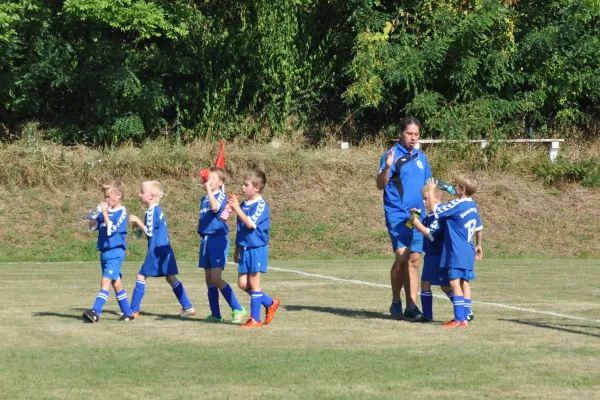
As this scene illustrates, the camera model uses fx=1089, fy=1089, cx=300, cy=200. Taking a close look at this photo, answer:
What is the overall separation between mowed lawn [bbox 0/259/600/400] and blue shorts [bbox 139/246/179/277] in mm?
495

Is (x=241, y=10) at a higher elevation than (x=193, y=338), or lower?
higher

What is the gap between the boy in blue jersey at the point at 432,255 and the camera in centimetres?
1133

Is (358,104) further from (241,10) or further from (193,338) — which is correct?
(193,338)

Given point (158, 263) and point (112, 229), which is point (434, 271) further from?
point (112, 229)

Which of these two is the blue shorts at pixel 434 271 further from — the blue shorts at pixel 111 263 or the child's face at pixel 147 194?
the blue shorts at pixel 111 263

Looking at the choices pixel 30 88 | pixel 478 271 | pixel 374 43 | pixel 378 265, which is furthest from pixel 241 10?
pixel 478 271

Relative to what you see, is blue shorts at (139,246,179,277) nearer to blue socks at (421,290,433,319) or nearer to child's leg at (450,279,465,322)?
blue socks at (421,290,433,319)

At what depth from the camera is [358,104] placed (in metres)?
35.0

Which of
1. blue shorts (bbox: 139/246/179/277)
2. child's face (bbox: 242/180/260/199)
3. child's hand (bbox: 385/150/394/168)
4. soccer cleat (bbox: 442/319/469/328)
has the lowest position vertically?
soccer cleat (bbox: 442/319/469/328)

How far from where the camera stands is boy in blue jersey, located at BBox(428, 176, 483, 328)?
36.3 feet

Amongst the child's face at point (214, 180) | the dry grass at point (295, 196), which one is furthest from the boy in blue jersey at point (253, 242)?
the dry grass at point (295, 196)

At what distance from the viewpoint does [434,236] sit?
37.3 feet

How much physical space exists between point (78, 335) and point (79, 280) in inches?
300

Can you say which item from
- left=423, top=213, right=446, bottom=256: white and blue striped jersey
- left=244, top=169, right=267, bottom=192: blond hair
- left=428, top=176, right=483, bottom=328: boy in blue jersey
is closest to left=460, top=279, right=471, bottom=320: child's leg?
left=428, top=176, right=483, bottom=328: boy in blue jersey
